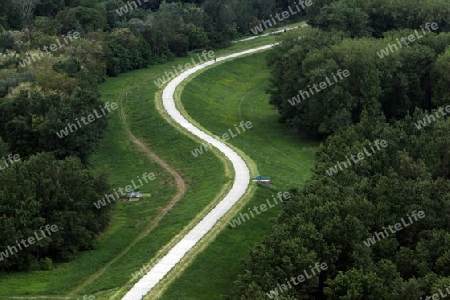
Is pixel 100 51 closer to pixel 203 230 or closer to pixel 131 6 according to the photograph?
pixel 131 6

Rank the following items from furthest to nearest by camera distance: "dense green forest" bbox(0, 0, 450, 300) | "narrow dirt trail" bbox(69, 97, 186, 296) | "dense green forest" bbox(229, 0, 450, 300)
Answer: "narrow dirt trail" bbox(69, 97, 186, 296) → "dense green forest" bbox(0, 0, 450, 300) → "dense green forest" bbox(229, 0, 450, 300)

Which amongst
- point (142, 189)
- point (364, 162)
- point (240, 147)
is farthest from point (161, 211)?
point (364, 162)

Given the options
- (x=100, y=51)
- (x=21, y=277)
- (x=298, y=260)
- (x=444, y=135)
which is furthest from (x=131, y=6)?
(x=298, y=260)

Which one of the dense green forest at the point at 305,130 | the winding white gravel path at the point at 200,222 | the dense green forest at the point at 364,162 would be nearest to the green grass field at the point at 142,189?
the winding white gravel path at the point at 200,222

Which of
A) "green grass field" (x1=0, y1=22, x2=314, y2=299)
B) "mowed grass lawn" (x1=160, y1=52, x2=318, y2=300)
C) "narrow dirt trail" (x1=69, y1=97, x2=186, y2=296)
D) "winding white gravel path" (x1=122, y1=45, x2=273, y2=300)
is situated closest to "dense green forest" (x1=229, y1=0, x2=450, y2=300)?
"mowed grass lawn" (x1=160, y1=52, x2=318, y2=300)

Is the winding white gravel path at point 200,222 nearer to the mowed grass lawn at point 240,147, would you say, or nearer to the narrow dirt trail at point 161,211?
the mowed grass lawn at point 240,147

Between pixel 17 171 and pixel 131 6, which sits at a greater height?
pixel 131 6

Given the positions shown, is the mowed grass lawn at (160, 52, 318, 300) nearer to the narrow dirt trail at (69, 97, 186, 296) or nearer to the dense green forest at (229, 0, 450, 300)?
the dense green forest at (229, 0, 450, 300)
